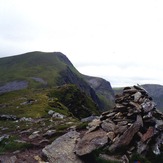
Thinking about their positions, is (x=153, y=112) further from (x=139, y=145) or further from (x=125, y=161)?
(x=125, y=161)

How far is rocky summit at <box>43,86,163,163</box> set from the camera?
26938mm

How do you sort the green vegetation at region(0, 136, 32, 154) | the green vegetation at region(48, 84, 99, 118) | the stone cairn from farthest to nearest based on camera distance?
1. the green vegetation at region(48, 84, 99, 118)
2. the green vegetation at region(0, 136, 32, 154)
3. the stone cairn

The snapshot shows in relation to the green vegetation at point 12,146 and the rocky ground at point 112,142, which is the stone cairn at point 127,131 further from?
the green vegetation at point 12,146

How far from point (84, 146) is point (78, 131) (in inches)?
285

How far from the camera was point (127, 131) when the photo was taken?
28891mm

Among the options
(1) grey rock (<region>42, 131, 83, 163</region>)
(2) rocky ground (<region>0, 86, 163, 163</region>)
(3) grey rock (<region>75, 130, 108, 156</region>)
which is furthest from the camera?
(3) grey rock (<region>75, 130, 108, 156</region>)

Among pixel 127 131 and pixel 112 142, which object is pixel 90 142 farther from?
pixel 127 131

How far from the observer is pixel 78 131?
116ft

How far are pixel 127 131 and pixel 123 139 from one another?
3.35 ft

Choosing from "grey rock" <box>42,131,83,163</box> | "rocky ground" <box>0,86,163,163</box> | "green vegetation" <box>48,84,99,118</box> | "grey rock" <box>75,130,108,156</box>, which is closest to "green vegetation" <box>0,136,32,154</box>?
"rocky ground" <box>0,86,163,163</box>

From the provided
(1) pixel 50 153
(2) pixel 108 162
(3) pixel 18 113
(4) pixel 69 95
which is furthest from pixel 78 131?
(4) pixel 69 95

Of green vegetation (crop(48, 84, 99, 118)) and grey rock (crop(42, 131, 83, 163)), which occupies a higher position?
grey rock (crop(42, 131, 83, 163))

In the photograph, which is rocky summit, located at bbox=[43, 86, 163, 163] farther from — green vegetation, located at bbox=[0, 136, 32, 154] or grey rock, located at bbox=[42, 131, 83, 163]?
green vegetation, located at bbox=[0, 136, 32, 154]

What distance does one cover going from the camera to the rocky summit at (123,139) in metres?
26.9
